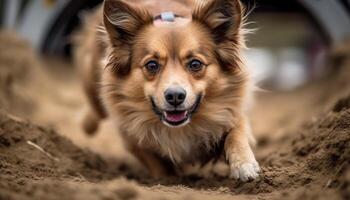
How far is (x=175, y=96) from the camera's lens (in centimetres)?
380

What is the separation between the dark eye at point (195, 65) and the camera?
4.05 metres

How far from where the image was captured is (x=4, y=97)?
5574mm

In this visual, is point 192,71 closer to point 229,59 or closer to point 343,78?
point 229,59

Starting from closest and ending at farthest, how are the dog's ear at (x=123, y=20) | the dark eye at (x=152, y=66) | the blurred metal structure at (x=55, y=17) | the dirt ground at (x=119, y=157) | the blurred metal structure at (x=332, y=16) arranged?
the dirt ground at (x=119, y=157)
the dark eye at (x=152, y=66)
the dog's ear at (x=123, y=20)
the blurred metal structure at (x=332, y=16)
the blurred metal structure at (x=55, y=17)

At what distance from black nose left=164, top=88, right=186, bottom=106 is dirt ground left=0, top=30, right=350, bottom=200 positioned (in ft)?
1.74

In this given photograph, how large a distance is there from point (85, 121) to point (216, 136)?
219 cm

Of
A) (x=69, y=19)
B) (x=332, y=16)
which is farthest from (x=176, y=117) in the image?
(x=69, y=19)

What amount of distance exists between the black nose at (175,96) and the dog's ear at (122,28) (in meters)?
0.60

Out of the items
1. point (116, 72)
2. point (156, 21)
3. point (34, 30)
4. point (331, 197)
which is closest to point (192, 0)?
point (156, 21)

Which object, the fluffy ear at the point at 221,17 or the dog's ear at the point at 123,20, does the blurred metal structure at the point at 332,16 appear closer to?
the fluffy ear at the point at 221,17

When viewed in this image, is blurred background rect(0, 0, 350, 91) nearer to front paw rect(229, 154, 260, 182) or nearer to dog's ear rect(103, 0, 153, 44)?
dog's ear rect(103, 0, 153, 44)

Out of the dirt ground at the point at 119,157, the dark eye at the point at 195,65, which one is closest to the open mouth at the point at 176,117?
the dark eye at the point at 195,65

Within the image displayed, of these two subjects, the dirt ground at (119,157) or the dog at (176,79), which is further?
the dog at (176,79)

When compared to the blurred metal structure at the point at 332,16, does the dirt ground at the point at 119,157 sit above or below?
below
